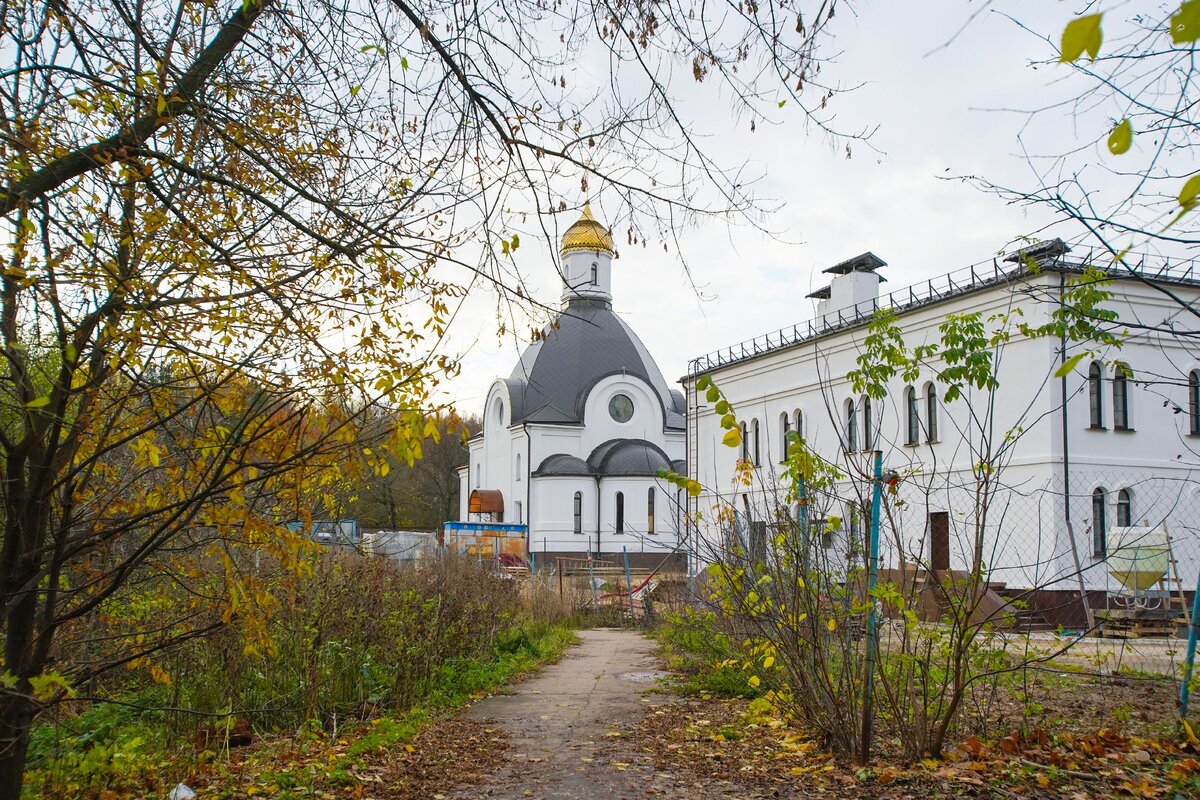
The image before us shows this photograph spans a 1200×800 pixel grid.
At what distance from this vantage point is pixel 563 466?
47625mm

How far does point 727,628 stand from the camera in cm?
925

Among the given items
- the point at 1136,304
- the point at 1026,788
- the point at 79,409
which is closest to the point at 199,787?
the point at 79,409

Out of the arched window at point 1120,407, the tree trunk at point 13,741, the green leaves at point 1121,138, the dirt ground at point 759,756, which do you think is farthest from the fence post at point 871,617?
the arched window at point 1120,407

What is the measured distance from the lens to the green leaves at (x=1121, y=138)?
154 centimetres

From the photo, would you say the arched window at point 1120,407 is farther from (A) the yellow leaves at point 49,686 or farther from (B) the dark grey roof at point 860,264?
(A) the yellow leaves at point 49,686

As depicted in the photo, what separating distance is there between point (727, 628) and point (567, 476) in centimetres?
3827

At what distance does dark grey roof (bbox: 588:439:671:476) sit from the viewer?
47500 millimetres

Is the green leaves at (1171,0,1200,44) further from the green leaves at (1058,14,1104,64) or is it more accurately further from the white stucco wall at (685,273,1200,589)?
the white stucco wall at (685,273,1200,589)

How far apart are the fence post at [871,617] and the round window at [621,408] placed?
44254 millimetres

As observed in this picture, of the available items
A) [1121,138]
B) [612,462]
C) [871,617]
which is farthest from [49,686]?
[612,462]

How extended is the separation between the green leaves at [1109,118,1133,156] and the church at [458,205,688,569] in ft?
138

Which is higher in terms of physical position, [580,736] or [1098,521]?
[1098,521]

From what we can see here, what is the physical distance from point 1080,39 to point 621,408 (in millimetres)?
49482

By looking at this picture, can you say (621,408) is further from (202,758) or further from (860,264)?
(202,758)
